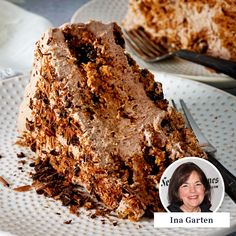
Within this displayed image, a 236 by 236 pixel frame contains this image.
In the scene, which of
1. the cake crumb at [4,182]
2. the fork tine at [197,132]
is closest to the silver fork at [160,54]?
the fork tine at [197,132]

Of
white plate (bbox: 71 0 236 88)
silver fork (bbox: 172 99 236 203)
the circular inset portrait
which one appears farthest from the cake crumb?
white plate (bbox: 71 0 236 88)

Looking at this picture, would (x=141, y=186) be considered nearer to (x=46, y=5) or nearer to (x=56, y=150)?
(x=56, y=150)

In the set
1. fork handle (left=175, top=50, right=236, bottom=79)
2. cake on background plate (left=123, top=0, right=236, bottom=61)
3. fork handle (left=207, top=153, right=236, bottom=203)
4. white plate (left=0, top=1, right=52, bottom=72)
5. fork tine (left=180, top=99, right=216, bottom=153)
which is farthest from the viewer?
white plate (left=0, top=1, right=52, bottom=72)

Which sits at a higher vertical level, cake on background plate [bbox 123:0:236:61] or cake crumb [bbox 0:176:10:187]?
cake on background plate [bbox 123:0:236:61]

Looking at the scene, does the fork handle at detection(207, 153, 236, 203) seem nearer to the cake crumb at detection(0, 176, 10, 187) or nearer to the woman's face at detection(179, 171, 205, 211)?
the woman's face at detection(179, 171, 205, 211)

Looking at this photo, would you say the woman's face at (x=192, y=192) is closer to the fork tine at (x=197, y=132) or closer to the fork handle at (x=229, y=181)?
the fork handle at (x=229, y=181)

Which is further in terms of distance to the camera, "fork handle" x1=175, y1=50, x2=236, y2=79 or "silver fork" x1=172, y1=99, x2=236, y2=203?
"fork handle" x1=175, y1=50, x2=236, y2=79

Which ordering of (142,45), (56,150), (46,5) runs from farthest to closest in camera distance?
(46,5), (142,45), (56,150)

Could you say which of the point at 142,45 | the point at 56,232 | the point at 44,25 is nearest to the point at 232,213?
the point at 56,232
